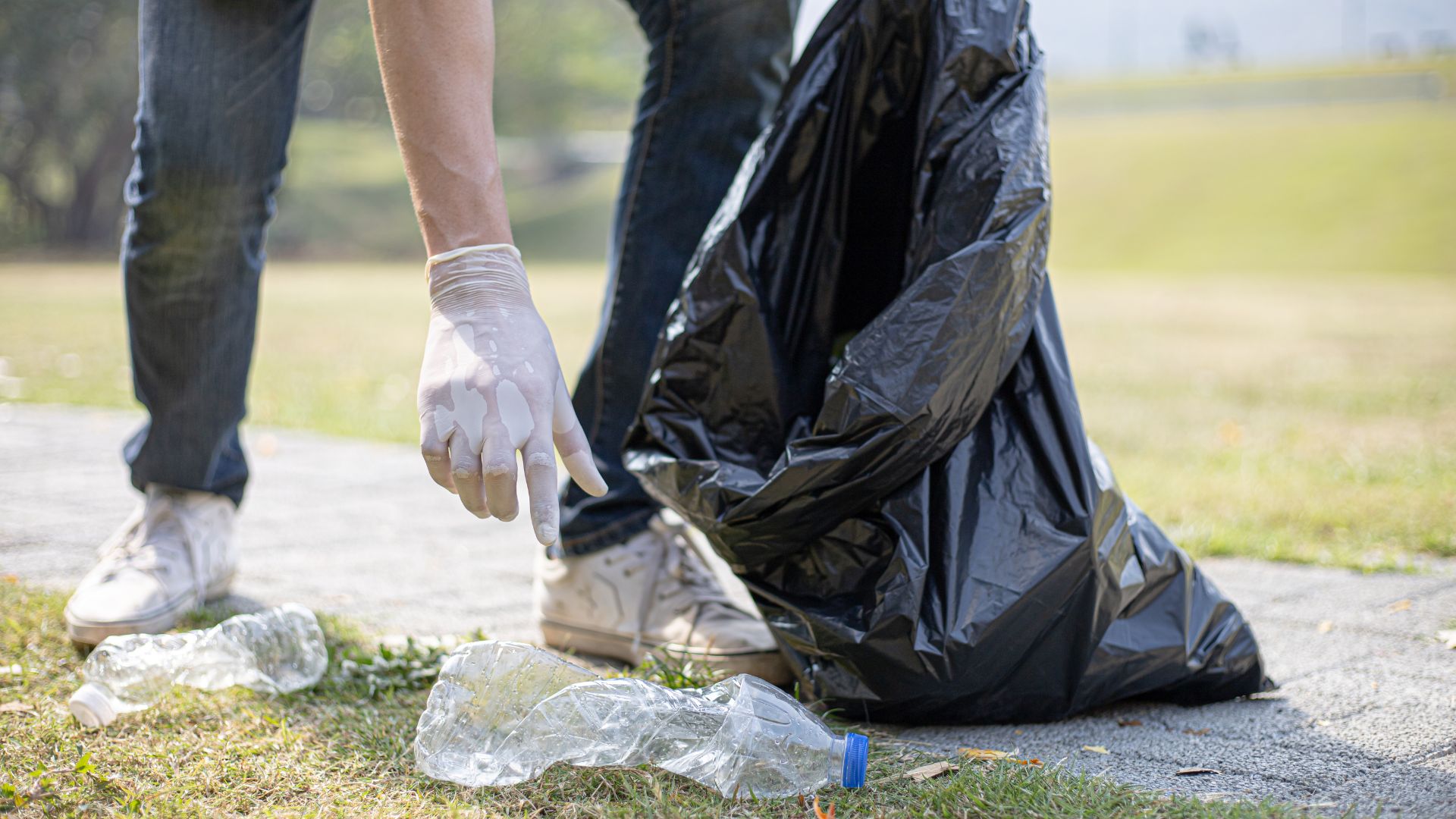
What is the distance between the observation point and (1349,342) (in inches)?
324

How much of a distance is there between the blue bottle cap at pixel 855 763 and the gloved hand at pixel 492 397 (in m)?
0.41

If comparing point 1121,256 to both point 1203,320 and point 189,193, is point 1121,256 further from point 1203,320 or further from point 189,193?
point 189,193

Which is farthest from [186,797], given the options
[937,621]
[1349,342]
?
[1349,342]

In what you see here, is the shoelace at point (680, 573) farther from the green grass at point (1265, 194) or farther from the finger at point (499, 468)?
the green grass at point (1265, 194)

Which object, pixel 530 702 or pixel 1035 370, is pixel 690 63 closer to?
pixel 1035 370

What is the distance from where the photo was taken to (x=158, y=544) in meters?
1.99

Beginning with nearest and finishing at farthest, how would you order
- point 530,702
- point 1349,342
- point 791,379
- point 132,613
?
point 530,702 → point 791,379 → point 132,613 → point 1349,342

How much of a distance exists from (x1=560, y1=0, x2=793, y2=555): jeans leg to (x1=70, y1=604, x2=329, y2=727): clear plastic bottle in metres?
0.47

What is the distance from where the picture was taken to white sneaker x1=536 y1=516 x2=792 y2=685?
5.80ft

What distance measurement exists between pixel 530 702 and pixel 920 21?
1.07 metres

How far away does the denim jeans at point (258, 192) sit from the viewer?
1885mm

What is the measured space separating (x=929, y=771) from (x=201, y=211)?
4.85 ft

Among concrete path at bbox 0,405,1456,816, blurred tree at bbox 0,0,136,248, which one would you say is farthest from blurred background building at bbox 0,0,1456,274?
concrete path at bbox 0,405,1456,816

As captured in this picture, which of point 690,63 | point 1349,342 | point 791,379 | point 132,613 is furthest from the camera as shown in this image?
point 1349,342
